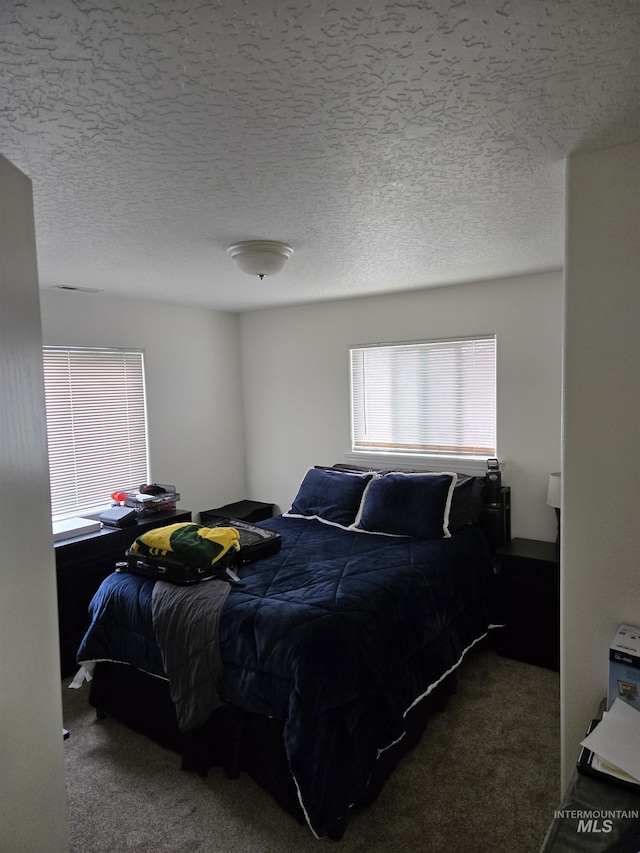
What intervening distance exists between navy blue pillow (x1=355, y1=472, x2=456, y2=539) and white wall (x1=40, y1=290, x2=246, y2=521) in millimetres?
1680

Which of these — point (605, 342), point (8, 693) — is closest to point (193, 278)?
point (605, 342)

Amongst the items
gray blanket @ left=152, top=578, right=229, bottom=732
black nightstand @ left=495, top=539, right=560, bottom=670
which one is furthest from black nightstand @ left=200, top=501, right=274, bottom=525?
black nightstand @ left=495, top=539, right=560, bottom=670

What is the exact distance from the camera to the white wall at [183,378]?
3.70 m

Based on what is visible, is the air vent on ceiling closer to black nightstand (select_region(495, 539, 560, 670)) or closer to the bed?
the bed

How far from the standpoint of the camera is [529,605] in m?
3.05

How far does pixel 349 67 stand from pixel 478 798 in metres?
2.53

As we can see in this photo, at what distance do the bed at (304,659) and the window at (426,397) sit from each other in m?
0.99

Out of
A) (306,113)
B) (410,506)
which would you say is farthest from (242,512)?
(306,113)

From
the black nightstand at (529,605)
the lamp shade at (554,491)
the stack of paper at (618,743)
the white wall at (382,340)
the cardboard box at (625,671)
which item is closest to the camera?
the stack of paper at (618,743)

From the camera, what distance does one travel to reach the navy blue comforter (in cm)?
192

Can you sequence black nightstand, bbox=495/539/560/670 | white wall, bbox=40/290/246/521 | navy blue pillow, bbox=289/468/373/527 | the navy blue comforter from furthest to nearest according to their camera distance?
white wall, bbox=40/290/246/521 < navy blue pillow, bbox=289/468/373/527 < black nightstand, bbox=495/539/560/670 < the navy blue comforter

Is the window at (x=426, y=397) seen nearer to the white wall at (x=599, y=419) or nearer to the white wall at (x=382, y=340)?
the white wall at (x=382, y=340)

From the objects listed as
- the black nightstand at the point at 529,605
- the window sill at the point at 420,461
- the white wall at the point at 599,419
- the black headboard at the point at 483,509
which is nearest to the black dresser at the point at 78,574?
the window sill at the point at 420,461

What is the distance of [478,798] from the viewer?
2100 millimetres
